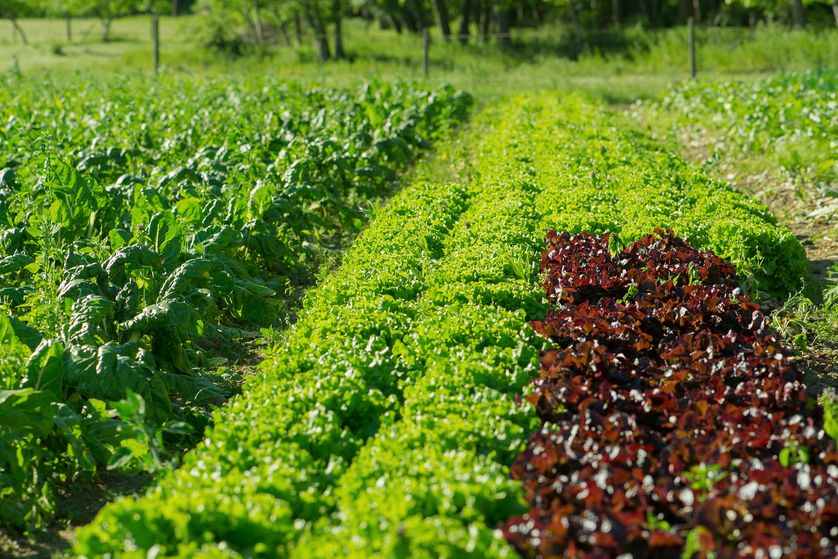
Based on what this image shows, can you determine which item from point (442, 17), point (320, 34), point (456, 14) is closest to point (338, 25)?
point (320, 34)

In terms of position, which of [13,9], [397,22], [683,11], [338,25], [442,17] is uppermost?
[13,9]

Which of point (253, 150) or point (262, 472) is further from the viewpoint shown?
point (253, 150)

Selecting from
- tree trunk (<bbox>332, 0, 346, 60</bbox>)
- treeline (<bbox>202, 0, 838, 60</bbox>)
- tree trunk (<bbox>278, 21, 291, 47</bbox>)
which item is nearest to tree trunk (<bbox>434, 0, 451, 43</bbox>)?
treeline (<bbox>202, 0, 838, 60</bbox>)

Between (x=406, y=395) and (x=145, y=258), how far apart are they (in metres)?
2.44

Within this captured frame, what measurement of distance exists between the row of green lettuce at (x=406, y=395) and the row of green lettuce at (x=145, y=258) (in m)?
0.65

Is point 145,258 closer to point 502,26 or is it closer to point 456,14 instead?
point 502,26

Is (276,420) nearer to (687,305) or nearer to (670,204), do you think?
(687,305)

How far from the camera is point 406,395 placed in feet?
16.3

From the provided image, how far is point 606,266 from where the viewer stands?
6.84m

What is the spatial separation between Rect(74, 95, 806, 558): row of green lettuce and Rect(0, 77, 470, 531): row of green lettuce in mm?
652

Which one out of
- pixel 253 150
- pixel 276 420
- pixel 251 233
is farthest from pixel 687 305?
pixel 253 150

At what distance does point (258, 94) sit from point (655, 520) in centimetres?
1573

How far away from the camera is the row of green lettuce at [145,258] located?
5102mm

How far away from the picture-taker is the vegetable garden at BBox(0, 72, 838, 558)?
12.1ft
